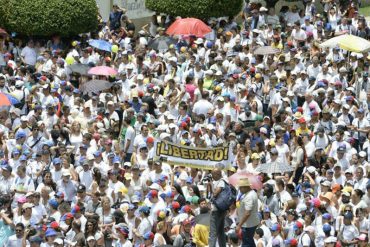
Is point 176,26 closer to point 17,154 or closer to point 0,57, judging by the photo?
point 0,57

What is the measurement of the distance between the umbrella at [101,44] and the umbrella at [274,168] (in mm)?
8106

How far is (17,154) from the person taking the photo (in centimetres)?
2766

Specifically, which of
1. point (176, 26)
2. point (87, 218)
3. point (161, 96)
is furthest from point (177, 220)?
point (176, 26)

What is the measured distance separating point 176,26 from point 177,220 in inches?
458

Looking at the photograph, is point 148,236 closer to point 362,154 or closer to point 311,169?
point 311,169

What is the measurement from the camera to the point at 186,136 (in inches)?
1128

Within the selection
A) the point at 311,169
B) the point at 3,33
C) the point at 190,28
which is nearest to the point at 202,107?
the point at 311,169

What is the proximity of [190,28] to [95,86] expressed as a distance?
4.30 meters

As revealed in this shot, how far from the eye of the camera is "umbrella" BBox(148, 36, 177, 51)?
114 feet

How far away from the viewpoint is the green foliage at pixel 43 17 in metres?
35.7

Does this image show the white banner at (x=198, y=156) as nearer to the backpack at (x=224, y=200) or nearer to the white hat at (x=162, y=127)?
the white hat at (x=162, y=127)

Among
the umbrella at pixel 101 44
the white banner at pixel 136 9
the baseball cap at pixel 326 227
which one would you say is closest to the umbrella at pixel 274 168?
the baseball cap at pixel 326 227

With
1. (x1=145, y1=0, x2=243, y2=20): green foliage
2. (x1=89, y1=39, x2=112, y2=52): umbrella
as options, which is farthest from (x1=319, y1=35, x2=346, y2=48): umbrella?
(x1=89, y1=39, x2=112, y2=52): umbrella

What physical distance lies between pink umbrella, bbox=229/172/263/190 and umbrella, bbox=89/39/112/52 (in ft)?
29.4
